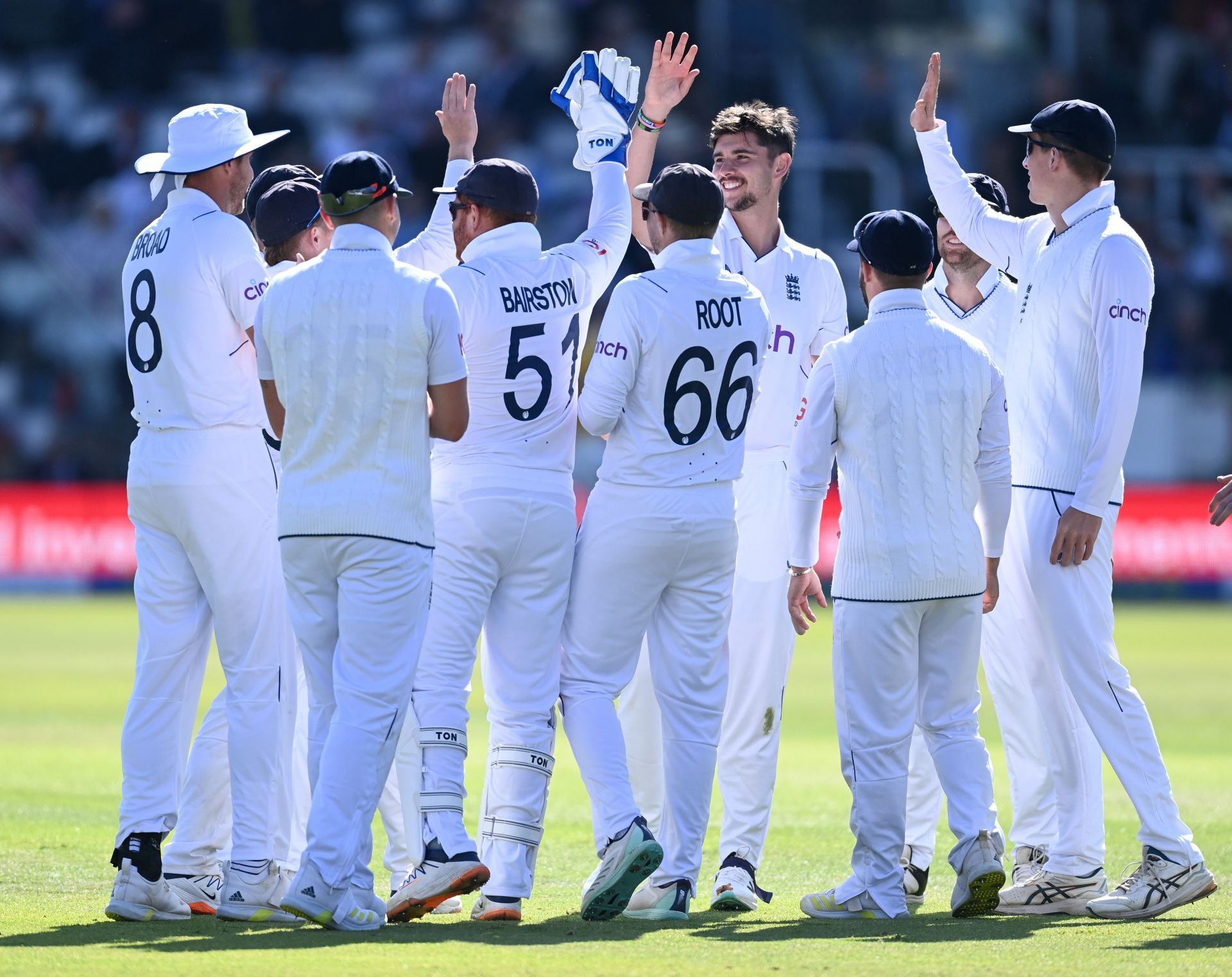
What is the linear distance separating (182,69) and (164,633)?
19.9 metres

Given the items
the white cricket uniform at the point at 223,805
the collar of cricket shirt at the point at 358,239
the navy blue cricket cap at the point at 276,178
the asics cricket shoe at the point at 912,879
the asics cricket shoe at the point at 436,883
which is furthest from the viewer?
the navy blue cricket cap at the point at 276,178

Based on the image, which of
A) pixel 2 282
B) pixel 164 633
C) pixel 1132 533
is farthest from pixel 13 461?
pixel 164 633

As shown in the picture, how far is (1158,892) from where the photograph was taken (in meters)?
6.20

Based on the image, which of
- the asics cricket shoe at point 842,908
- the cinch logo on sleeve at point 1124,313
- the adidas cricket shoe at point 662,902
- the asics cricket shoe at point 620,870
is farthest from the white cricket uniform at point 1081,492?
the asics cricket shoe at point 620,870

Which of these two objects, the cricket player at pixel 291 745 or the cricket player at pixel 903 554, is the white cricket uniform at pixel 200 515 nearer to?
the cricket player at pixel 291 745

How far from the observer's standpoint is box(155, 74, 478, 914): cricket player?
21.3ft

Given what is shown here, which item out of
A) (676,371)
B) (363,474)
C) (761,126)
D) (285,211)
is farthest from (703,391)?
(285,211)

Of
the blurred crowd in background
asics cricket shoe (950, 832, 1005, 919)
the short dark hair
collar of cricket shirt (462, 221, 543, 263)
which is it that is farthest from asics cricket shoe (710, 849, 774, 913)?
the blurred crowd in background

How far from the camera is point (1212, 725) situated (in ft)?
42.0

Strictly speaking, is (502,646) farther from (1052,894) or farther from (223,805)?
(1052,894)

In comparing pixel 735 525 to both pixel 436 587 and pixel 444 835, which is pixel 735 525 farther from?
pixel 444 835

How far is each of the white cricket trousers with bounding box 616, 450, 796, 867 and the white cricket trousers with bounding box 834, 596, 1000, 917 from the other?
0.71 meters

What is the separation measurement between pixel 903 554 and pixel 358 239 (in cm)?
221

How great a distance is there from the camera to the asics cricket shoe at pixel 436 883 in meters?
5.88
